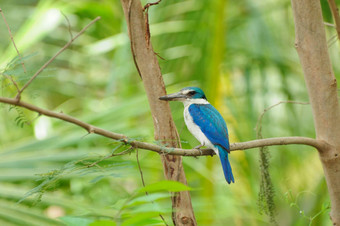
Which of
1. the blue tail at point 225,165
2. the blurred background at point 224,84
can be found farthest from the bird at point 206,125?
the blurred background at point 224,84

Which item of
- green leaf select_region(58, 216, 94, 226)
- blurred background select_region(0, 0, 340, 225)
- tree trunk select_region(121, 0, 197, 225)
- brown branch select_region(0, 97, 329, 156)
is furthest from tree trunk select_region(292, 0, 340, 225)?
blurred background select_region(0, 0, 340, 225)

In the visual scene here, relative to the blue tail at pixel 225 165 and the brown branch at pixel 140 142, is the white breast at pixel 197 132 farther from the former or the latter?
the brown branch at pixel 140 142

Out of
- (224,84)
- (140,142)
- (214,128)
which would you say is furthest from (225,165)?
(224,84)

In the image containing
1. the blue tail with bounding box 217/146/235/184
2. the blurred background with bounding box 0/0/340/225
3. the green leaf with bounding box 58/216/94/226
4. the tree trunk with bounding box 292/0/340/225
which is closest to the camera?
the green leaf with bounding box 58/216/94/226

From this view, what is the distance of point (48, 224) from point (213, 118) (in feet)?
2.77

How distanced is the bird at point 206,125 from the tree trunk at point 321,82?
0.52m

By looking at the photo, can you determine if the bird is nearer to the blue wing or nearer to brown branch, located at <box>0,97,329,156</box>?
the blue wing

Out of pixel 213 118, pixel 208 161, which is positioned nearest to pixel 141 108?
pixel 213 118

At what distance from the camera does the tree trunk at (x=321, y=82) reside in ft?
5.20

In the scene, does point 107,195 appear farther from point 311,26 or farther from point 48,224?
point 311,26

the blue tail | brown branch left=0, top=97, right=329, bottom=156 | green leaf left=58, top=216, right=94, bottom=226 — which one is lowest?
green leaf left=58, top=216, right=94, bottom=226

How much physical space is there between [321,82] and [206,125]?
2.55 ft

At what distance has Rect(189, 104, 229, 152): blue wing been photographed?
7.02ft

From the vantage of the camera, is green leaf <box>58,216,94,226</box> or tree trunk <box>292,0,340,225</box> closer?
green leaf <box>58,216,94,226</box>
